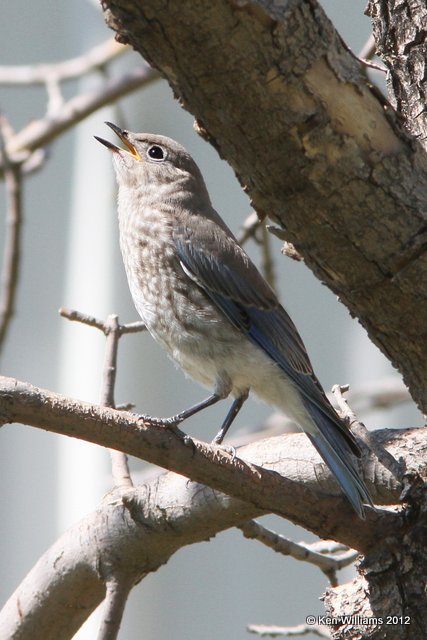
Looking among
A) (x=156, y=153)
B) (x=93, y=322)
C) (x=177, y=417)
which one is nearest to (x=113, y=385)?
(x=93, y=322)

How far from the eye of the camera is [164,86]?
23.7 ft

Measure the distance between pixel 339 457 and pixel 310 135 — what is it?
0.98m

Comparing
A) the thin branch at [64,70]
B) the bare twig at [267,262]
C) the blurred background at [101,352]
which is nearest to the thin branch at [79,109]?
the thin branch at [64,70]

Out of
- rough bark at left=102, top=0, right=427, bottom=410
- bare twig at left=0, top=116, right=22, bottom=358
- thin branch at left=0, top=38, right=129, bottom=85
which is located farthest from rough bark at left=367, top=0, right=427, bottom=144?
thin branch at left=0, top=38, right=129, bottom=85

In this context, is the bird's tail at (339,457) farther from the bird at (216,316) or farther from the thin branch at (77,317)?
the thin branch at (77,317)

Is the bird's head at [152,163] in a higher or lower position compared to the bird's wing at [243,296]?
Result: higher

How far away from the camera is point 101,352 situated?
6594mm

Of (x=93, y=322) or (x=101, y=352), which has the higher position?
(x=101, y=352)

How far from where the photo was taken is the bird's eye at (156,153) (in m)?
4.07

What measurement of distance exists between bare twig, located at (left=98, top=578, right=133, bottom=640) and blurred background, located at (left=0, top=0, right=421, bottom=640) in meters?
3.36

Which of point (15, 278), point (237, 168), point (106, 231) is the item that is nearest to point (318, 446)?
point (237, 168)

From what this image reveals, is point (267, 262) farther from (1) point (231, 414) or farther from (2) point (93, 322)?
(2) point (93, 322)

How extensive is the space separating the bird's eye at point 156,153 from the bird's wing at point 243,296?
0.55 metres

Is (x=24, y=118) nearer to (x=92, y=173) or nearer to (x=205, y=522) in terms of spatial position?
(x=92, y=173)
